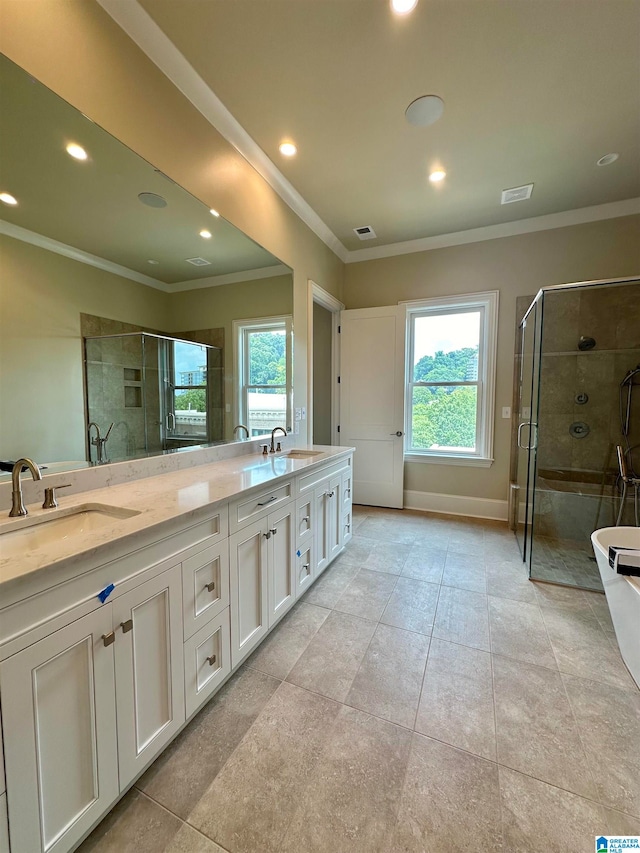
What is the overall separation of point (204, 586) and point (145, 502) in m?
0.40

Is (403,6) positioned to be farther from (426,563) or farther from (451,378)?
(426,563)

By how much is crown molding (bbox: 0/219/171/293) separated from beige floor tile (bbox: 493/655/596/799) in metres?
2.56

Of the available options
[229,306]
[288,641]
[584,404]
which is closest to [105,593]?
[288,641]

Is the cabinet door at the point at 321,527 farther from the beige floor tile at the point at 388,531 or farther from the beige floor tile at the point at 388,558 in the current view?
the beige floor tile at the point at 388,531

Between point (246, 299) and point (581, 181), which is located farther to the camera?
point (581, 181)

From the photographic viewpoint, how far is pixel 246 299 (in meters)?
2.50

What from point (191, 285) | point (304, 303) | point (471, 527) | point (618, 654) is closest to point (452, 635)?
point (618, 654)

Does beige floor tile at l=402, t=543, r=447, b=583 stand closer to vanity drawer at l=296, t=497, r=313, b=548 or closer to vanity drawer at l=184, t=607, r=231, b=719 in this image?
vanity drawer at l=296, t=497, r=313, b=548

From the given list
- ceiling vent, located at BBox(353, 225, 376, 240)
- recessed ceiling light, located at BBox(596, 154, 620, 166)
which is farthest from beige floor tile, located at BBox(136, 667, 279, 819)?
recessed ceiling light, located at BBox(596, 154, 620, 166)

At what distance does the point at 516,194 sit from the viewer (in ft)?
9.43

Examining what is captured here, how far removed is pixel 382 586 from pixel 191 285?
2.32 meters

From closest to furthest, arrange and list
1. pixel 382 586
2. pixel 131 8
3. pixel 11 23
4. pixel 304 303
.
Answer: pixel 11 23, pixel 131 8, pixel 382 586, pixel 304 303

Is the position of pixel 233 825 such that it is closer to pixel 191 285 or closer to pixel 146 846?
pixel 146 846

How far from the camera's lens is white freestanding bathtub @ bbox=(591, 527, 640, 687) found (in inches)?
60.5
